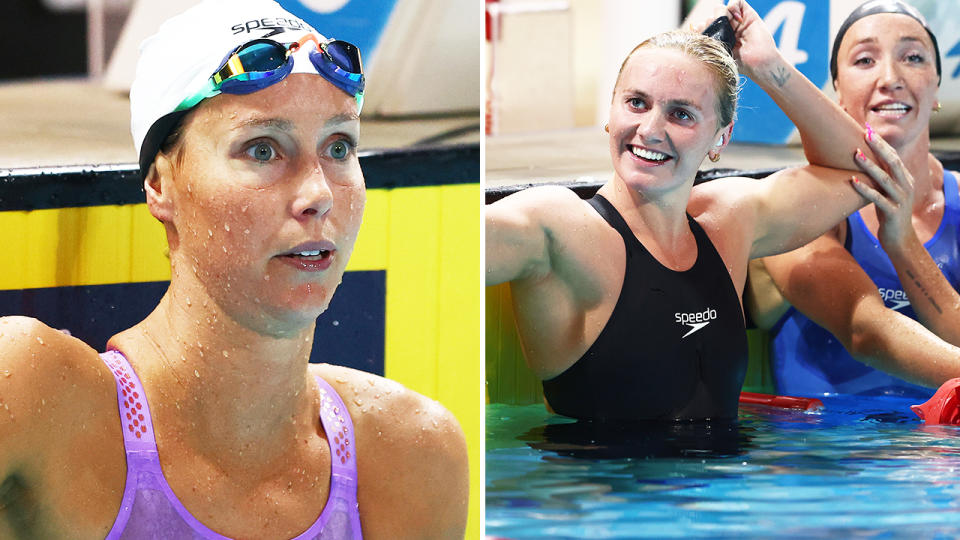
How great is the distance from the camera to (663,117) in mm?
2758

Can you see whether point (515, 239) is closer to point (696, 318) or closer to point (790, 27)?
point (696, 318)

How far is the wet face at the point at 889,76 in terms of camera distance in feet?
12.0

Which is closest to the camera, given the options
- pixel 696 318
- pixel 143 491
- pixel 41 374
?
pixel 41 374

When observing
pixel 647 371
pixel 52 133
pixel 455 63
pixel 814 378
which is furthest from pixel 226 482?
pixel 814 378

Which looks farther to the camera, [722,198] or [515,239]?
[722,198]

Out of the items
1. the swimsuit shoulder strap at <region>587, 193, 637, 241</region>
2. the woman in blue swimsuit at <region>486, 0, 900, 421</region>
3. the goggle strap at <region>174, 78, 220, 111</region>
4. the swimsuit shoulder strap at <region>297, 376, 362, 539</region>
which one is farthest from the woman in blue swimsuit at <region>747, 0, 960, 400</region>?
the goggle strap at <region>174, 78, 220, 111</region>

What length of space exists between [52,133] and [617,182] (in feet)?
4.97

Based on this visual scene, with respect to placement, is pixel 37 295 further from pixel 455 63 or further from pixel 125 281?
pixel 455 63

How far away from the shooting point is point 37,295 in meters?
1.95

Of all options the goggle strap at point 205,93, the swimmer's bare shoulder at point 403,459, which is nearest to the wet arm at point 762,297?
the swimmer's bare shoulder at point 403,459

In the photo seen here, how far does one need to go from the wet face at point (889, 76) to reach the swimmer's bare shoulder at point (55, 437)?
2926 millimetres

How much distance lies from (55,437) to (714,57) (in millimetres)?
1943

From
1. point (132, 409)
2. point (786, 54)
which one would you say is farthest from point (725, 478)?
point (786, 54)

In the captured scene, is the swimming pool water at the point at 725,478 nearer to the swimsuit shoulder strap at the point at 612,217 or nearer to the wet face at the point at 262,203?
the swimsuit shoulder strap at the point at 612,217
